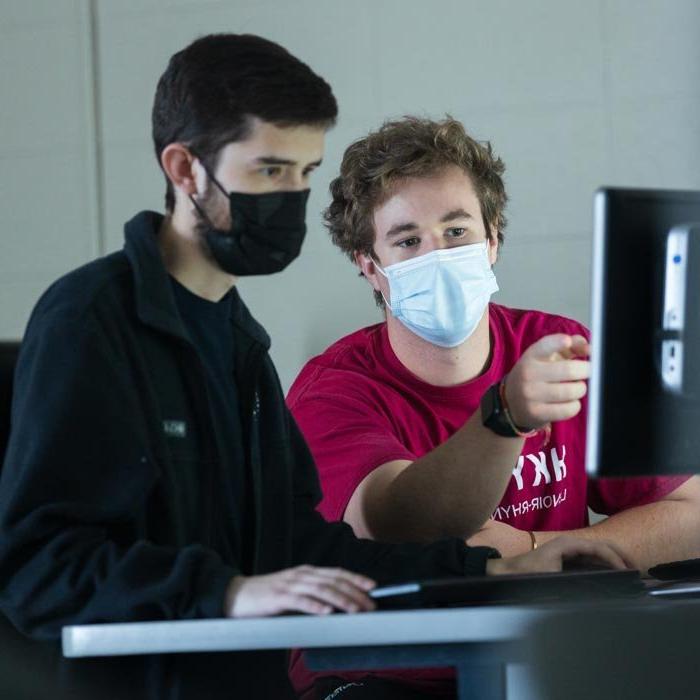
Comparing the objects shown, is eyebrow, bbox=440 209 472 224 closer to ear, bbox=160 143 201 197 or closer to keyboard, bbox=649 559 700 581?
ear, bbox=160 143 201 197

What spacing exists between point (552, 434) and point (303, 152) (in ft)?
2.13

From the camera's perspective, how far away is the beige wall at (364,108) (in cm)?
236

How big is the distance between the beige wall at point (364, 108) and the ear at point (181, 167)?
102cm

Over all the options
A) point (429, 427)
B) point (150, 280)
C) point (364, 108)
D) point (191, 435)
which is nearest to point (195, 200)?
point (150, 280)

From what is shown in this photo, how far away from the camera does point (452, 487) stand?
63.4 inches

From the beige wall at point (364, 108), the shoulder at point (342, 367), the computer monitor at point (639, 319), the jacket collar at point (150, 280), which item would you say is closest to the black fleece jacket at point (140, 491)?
the jacket collar at point (150, 280)

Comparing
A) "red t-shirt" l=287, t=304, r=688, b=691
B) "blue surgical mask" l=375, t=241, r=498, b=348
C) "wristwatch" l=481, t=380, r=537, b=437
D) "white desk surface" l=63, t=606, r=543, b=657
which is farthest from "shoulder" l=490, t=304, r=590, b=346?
"white desk surface" l=63, t=606, r=543, b=657

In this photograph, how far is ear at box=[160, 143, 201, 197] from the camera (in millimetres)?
1425

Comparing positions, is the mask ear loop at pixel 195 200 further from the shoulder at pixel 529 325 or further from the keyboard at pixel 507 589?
the shoulder at pixel 529 325

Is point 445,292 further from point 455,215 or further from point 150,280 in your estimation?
point 150,280

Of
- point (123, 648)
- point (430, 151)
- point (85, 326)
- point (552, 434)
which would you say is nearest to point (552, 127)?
point (430, 151)

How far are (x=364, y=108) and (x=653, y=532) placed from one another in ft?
3.48

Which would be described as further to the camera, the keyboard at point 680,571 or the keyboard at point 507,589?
the keyboard at point 680,571

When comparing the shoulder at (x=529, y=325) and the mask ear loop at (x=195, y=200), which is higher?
the mask ear loop at (x=195, y=200)
